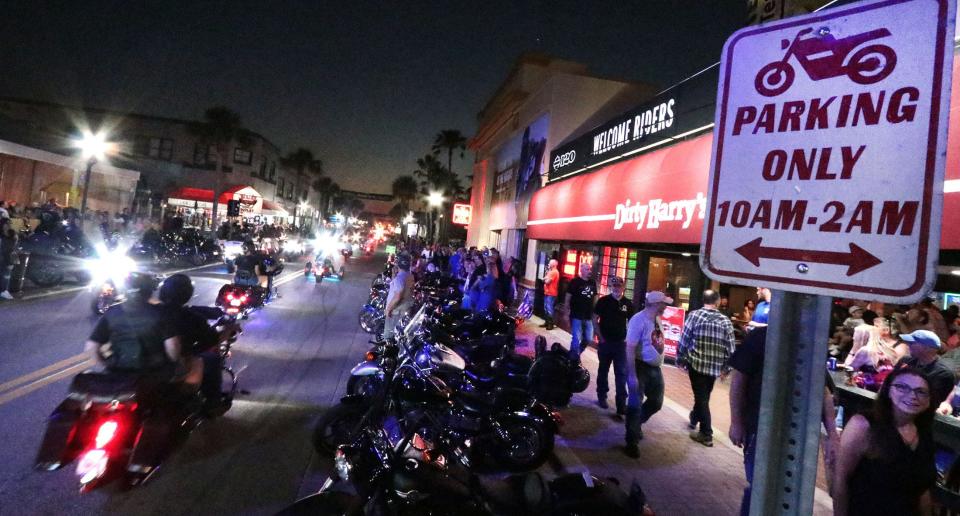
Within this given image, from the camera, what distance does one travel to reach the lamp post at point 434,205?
59.2m

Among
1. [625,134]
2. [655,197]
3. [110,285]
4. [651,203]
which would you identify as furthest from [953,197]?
[110,285]

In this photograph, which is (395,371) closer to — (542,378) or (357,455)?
(357,455)

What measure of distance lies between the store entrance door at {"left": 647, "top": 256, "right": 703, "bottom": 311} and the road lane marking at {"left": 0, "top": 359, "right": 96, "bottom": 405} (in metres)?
9.55

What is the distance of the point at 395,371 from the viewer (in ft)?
16.0

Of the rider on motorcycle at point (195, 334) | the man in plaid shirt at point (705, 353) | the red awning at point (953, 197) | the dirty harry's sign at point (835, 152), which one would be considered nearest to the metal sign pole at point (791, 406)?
the dirty harry's sign at point (835, 152)

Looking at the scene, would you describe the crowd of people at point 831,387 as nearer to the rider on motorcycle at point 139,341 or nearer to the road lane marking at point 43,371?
the rider on motorcycle at point 139,341

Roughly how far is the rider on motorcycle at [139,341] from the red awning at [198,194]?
140ft

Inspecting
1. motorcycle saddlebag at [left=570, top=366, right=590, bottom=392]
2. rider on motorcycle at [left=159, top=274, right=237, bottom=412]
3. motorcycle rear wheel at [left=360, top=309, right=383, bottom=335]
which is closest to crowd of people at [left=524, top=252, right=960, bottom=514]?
motorcycle saddlebag at [left=570, top=366, right=590, bottom=392]

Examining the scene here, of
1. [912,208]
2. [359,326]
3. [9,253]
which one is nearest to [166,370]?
[912,208]

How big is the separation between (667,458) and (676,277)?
627cm

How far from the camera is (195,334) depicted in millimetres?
5125

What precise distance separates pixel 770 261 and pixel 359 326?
1181 centimetres

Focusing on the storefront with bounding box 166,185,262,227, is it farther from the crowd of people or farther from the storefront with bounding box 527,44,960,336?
the crowd of people

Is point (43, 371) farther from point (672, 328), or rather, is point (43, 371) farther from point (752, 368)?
point (672, 328)
